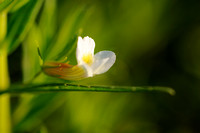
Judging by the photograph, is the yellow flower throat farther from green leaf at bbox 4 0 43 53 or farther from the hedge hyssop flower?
green leaf at bbox 4 0 43 53

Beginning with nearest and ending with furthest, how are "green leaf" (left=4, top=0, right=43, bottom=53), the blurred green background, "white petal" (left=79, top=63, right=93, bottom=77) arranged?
"white petal" (left=79, top=63, right=93, bottom=77) → "green leaf" (left=4, top=0, right=43, bottom=53) → the blurred green background

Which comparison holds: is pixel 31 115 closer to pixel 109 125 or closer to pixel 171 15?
pixel 109 125

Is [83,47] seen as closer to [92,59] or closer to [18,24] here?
[92,59]

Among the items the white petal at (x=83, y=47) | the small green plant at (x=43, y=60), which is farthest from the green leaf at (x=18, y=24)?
the white petal at (x=83, y=47)

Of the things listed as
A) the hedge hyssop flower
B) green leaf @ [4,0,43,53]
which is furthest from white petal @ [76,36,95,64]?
green leaf @ [4,0,43,53]

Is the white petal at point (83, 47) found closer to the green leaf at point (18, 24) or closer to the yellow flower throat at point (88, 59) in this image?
the yellow flower throat at point (88, 59)

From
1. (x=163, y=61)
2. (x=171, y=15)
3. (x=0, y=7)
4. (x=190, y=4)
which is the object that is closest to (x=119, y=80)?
(x=163, y=61)

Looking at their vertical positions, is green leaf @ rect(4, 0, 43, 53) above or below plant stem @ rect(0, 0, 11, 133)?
above
